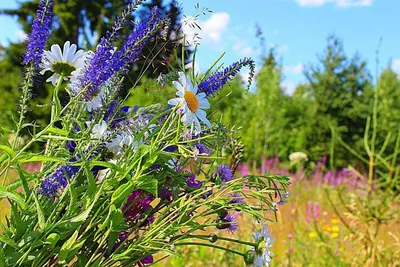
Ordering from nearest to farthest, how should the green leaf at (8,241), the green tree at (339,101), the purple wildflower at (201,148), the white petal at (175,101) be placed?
the green leaf at (8,241) < the white petal at (175,101) < the purple wildflower at (201,148) < the green tree at (339,101)

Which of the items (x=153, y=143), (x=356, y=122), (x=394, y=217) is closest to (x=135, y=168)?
(x=153, y=143)

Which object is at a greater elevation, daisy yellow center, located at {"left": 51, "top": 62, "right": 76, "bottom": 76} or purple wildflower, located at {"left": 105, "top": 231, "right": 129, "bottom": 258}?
daisy yellow center, located at {"left": 51, "top": 62, "right": 76, "bottom": 76}

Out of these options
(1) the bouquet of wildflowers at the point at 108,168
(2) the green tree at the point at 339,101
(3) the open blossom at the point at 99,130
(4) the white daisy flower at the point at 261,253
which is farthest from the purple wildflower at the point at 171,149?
(2) the green tree at the point at 339,101

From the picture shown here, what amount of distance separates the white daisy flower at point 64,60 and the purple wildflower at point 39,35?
0.12 ft

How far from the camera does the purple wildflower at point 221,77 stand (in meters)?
0.84

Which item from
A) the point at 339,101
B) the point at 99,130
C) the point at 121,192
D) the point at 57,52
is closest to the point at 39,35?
the point at 57,52

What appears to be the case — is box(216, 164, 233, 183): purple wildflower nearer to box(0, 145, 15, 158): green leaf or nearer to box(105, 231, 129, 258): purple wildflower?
box(105, 231, 129, 258): purple wildflower

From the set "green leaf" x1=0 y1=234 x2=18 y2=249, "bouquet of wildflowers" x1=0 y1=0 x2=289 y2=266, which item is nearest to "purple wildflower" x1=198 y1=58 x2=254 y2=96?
"bouquet of wildflowers" x1=0 y1=0 x2=289 y2=266

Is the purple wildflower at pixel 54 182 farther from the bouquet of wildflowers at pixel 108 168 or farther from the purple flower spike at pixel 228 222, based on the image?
the purple flower spike at pixel 228 222

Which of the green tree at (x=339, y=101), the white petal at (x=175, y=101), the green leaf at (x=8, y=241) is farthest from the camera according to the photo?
the green tree at (x=339, y=101)

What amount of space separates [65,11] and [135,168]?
1136 centimetres

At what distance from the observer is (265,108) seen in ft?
21.2

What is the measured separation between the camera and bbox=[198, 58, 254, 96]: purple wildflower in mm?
838

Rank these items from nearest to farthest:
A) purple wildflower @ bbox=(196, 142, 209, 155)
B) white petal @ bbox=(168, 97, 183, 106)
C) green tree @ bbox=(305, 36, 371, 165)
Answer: white petal @ bbox=(168, 97, 183, 106), purple wildflower @ bbox=(196, 142, 209, 155), green tree @ bbox=(305, 36, 371, 165)
